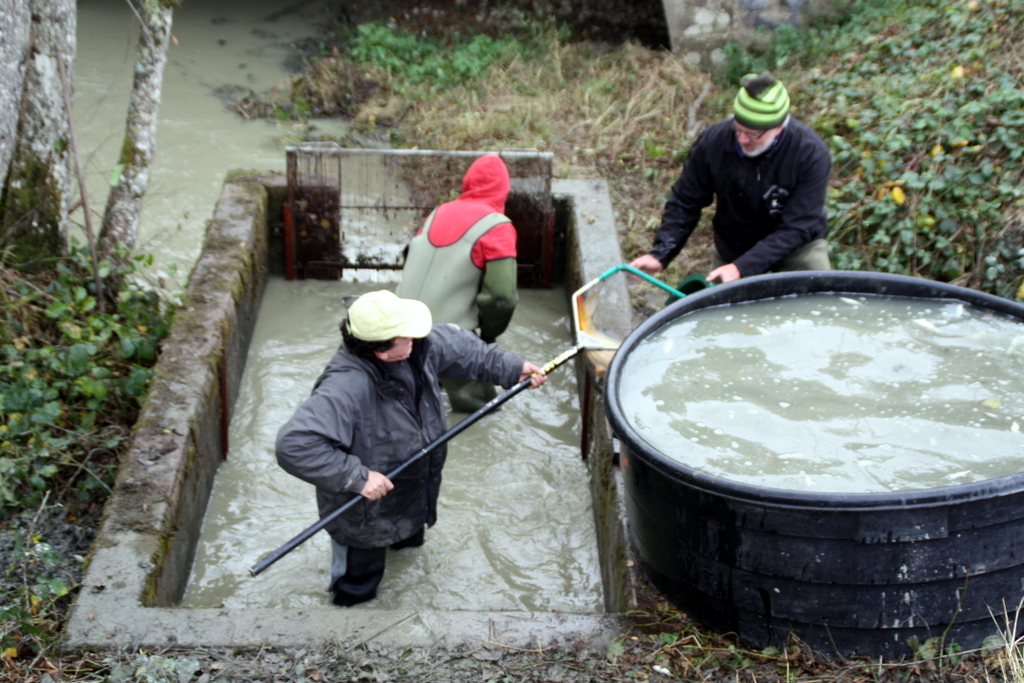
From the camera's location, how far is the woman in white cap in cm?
360

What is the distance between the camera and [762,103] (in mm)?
4551

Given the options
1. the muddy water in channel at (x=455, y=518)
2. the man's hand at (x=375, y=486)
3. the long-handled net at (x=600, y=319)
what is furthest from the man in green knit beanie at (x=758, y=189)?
the man's hand at (x=375, y=486)

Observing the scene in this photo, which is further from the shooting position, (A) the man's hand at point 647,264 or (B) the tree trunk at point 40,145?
(B) the tree trunk at point 40,145

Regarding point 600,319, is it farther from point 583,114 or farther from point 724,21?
point 724,21

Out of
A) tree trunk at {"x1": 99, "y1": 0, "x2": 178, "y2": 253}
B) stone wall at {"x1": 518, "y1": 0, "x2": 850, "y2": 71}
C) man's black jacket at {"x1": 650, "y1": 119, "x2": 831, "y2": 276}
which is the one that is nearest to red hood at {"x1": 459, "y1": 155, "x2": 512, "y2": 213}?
man's black jacket at {"x1": 650, "y1": 119, "x2": 831, "y2": 276}

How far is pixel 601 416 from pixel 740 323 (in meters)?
0.99

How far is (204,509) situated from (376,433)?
4.68 feet

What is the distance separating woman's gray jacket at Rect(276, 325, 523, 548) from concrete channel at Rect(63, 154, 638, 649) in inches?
18.5

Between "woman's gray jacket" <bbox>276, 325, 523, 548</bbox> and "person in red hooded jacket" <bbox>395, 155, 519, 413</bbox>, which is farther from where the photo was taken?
"person in red hooded jacket" <bbox>395, 155, 519, 413</bbox>

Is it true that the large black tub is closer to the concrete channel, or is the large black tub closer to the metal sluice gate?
the concrete channel

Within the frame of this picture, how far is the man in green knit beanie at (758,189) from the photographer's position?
4.63 m

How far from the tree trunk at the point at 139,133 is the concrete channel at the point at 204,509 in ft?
1.76

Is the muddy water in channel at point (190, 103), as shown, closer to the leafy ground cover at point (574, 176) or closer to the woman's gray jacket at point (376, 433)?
the leafy ground cover at point (574, 176)

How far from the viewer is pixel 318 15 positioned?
13.8 meters
